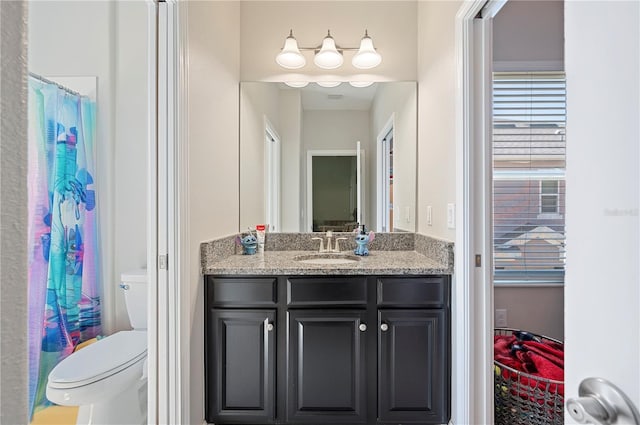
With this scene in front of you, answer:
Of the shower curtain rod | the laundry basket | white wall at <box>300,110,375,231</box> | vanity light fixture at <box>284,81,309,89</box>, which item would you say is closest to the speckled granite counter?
white wall at <box>300,110,375,231</box>

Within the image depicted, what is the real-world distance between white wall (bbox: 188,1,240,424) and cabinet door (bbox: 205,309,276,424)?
62 mm

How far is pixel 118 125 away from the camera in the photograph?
1598mm

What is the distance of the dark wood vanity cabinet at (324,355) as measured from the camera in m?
1.66

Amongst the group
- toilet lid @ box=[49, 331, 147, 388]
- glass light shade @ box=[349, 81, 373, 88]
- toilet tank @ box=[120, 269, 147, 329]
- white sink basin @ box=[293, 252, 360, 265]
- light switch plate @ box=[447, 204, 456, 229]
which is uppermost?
glass light shade @ box=[349, 81, 373, 88]

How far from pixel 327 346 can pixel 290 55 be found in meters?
1.82

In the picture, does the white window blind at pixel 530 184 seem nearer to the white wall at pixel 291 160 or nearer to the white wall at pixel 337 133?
the white wall at pixel 337 133

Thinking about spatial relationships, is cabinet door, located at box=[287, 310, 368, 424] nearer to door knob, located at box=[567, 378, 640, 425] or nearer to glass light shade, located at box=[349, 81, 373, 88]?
door knob, located at box=[567, 378, 640, 425]

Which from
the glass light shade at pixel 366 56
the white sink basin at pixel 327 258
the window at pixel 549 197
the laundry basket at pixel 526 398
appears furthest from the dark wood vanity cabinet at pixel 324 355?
the glass light shade at pixel 366 56

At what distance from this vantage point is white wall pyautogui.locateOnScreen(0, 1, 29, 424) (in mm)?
344

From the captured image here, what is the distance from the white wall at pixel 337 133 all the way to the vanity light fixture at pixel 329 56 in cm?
31

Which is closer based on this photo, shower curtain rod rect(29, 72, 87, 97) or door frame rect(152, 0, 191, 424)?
shower curtain rod rect(29, 72, 87, 97)

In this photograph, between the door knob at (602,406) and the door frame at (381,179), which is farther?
the door frame at (381,179)

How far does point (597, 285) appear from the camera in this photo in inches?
17.3

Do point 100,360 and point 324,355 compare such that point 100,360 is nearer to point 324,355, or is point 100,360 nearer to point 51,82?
point 324,355
